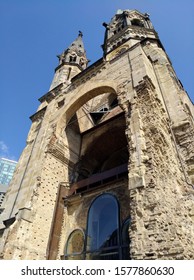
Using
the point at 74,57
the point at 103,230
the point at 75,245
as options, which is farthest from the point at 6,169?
the point at 103,230

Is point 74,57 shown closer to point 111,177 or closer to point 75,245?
point 111,177

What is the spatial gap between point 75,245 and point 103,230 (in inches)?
47.4

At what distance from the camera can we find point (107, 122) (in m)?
10.7

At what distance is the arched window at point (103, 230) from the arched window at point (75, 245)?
0.93 ft

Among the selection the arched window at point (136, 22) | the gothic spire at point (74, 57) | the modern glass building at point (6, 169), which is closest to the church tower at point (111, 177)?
the gothic spire at point (74, 57)

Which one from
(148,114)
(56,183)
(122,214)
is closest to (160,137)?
(148,114)

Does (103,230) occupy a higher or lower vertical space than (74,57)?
lower

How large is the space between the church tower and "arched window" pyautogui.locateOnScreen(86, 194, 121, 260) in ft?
0.10

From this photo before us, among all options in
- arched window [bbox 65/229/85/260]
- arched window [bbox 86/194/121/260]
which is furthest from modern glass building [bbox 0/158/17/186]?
arched window [bbox 86/194/121/260]

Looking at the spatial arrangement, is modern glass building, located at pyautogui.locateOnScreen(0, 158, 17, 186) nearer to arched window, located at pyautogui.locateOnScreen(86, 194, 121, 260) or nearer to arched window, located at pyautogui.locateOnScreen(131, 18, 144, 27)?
arched window, located at pyautogui.locateOnScreen(131, 18, 144, 27)

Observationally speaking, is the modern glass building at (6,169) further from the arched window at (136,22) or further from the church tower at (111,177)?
the church tower at (111,177)

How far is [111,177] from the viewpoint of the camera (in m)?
7.93

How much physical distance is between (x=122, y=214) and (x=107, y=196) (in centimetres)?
97

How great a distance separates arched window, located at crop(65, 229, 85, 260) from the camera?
7.03 meters
